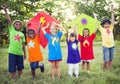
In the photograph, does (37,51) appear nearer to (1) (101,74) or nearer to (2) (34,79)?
(2) (34,79)

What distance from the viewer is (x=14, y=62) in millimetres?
7879

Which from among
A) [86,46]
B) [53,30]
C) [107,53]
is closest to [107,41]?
[107,53]

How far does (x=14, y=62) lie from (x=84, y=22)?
2.50m

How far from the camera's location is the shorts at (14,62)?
785 cm

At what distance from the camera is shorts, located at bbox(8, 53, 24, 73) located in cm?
785

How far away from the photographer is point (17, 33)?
798 cm

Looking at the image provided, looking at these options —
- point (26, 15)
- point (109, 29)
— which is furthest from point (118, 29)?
point (109, 29)

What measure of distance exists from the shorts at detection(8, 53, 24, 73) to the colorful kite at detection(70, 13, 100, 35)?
6.47ft

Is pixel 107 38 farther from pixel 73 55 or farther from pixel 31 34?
pixel 31 34

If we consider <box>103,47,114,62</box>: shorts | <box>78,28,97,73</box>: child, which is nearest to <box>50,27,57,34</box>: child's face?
<box>78,28,97,73</box>: child

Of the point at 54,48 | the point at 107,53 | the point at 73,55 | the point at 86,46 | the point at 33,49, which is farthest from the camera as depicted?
the point at 107,53

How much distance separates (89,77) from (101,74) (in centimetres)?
45

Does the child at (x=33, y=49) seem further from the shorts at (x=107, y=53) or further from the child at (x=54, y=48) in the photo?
the shorts at (x=107, y=53)

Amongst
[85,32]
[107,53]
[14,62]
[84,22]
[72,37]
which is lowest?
[14,62]
